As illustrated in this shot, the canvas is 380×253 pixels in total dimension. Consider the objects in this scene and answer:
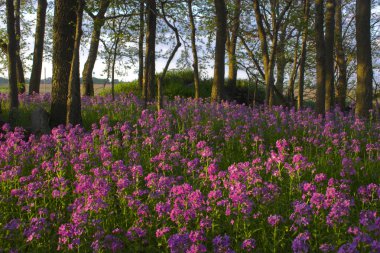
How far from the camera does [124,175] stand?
18.8ft

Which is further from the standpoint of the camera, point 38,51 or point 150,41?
point 38,51

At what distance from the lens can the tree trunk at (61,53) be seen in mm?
11047

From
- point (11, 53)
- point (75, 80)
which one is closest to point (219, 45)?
point (75, 80)

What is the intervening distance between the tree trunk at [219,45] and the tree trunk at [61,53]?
6524mm

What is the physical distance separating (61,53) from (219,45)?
282 inches

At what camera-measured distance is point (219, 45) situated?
654 inches

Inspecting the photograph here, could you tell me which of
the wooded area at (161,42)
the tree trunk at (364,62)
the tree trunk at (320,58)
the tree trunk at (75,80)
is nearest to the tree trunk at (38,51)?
the wooded area at (161,42)

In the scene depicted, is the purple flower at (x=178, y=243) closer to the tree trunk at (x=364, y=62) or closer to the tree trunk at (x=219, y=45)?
the tree trunk at (x=364, y=62)

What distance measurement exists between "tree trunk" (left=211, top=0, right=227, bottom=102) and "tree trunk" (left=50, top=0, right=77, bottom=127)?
652 centimetres

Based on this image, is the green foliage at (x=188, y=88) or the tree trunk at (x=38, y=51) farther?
the green foliage at (x=188, y=88)

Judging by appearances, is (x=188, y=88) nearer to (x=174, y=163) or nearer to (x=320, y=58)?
(x=320, y=58)

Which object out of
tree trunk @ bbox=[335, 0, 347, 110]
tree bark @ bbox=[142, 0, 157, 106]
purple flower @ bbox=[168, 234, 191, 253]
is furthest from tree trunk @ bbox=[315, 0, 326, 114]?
purple flower @ bbox=[168, 234, 191, 253]

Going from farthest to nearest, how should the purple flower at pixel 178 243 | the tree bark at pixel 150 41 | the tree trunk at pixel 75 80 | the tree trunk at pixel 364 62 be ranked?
the tree trunk at pixel 364 62, the tree bark at pixel 150 41, the tree trunk at pixel 75 80, the purple flower at pixel 178 243

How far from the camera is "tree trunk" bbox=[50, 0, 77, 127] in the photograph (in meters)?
11.0
